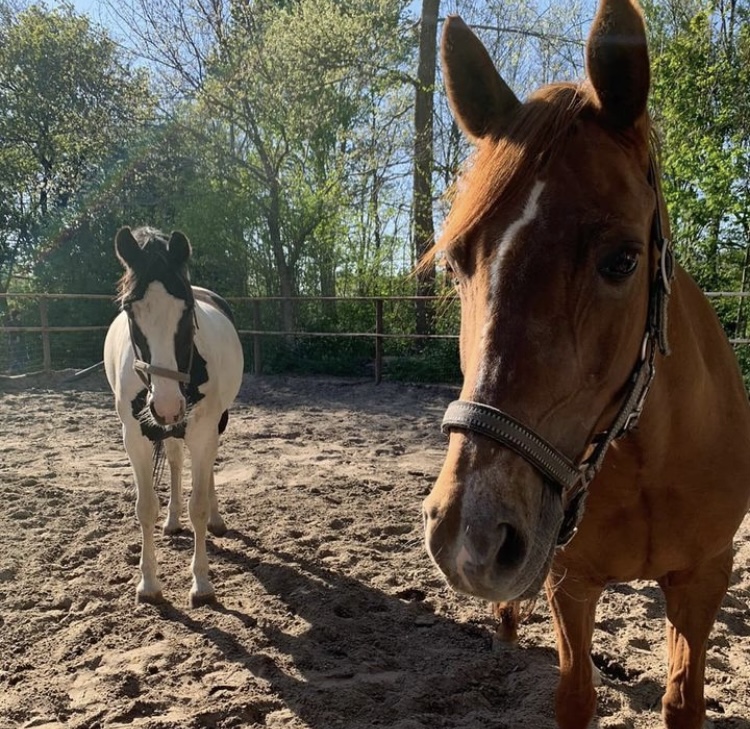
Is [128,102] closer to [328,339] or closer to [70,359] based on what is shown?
[70,359]

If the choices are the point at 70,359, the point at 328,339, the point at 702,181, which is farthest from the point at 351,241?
the point at 702,181

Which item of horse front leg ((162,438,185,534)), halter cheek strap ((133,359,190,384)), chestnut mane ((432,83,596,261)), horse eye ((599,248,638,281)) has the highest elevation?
chestnut mane ((432,83,596,261))

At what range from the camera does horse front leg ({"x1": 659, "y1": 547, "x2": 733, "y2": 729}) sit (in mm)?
1891

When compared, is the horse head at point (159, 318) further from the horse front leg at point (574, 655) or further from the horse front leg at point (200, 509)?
the horse front leg at point (574, 655)

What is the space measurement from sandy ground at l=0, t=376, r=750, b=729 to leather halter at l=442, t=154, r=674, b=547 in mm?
1445

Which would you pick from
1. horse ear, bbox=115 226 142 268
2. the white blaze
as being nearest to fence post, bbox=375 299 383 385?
horse ear, bbox=115 226 142 268

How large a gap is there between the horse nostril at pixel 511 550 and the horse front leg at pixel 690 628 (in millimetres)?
1148

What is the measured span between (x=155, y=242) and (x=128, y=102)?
46.7 feet

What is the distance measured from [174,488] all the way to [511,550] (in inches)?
142

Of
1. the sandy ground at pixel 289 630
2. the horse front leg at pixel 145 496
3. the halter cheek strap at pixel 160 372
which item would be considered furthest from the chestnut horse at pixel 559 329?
the horse front leg at pixel 145 496

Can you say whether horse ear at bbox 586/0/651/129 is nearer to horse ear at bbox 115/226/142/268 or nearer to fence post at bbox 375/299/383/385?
horse ear at bbox 115/226/142/268

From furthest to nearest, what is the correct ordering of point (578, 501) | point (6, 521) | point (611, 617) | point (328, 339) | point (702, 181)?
point (328, 339)
point (702, 181)
point (6, 521)
point (611, 617)
point (578, 501)

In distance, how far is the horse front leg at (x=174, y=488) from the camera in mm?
4133

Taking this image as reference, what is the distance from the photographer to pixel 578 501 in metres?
1.26
